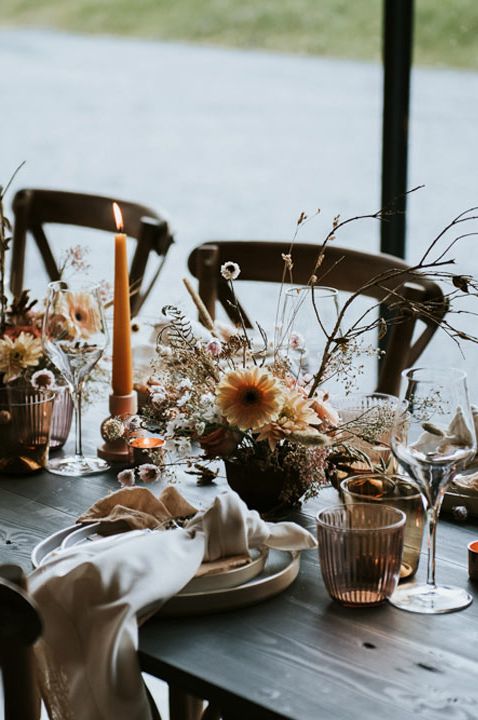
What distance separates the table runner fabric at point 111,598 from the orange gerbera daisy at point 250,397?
0.11m

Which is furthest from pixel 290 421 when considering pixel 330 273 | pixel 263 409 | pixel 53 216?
pixel 53 216

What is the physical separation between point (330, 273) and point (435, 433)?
3.32ft

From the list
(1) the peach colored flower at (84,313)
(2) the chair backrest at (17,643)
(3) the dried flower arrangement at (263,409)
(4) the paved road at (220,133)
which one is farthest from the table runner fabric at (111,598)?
(4) the paved road at (220,133)

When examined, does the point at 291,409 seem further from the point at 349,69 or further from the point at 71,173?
the point at 349,69

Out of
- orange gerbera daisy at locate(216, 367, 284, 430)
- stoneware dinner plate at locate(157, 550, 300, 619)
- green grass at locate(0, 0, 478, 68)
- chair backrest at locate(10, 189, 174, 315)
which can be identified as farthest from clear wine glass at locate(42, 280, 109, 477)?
green grass at locate(0, 0, 478, 68)

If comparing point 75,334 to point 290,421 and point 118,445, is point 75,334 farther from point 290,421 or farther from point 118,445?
point 290,421

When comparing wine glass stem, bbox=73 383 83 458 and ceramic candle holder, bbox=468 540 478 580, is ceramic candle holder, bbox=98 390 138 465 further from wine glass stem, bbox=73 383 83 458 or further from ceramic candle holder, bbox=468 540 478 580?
ceramic candle holder, bbox=468 540 478 580

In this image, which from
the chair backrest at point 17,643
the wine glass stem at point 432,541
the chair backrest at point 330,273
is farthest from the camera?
the chair backrest at point 330,273

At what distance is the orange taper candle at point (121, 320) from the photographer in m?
1.46

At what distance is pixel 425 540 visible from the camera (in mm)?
1234

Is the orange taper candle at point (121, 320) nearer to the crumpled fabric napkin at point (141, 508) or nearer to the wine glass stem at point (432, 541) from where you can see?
the crumpled fabric napkin at point (141, 508)

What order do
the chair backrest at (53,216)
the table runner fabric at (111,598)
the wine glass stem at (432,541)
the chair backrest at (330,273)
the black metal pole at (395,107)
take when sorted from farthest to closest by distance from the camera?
1. the black metal pole at (395,107)
2. the chair backrest at (53,216)
3. the chair backrest at (330,273)
4. the wine glass stem at (432,541)
5. the table runner fabric at (111,598)

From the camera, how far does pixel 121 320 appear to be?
4.81ft

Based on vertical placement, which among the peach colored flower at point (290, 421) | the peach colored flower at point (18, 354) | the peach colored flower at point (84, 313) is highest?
the peach colored flower at point (84, 313)
